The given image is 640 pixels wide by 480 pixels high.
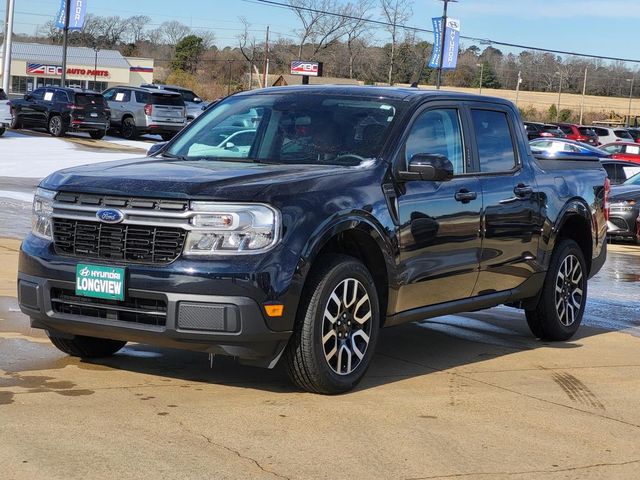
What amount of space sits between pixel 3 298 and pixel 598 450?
5.26 metres

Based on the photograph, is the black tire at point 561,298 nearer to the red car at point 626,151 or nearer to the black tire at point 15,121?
the red car at point 626,151

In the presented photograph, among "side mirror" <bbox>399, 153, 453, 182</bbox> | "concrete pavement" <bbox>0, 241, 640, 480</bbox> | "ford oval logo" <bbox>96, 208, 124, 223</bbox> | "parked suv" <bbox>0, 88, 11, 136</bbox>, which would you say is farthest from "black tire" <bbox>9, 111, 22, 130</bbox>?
"ford oval logo" <bbox>96, 208, 124, 223</bbox>

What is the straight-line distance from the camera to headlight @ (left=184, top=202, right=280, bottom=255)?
5.67 meters

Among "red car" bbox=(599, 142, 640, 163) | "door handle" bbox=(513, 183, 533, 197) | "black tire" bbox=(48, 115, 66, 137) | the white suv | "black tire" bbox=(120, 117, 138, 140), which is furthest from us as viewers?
the white suv

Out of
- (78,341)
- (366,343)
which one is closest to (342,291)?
(366,343)

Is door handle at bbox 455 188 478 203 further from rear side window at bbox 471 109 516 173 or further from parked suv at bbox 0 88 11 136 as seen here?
parked suv at bbox 0 88 11 136

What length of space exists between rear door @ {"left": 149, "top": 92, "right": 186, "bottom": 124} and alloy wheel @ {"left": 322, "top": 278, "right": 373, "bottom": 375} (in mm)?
31687

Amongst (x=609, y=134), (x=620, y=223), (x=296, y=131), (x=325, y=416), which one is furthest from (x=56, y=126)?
(x=325, y=416)

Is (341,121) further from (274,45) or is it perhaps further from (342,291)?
(274,45)

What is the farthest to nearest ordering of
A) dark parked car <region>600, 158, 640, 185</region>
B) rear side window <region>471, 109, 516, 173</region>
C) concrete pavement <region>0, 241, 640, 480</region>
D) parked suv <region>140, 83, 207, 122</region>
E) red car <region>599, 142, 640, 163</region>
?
parked suv <region>140, 83, 207, 122</region>, red car <region>599, 142, 640, 163</region>, dark parked car <region>600, 158, 640, 185</region>, rear side window <region>471, 109, 516, 173</region>, concrete pavement <region>0, 241, 640, 480</region>

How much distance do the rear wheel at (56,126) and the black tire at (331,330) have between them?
3079 centimetres

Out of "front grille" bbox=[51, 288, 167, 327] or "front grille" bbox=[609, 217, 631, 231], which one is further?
"front grille" bbox=[609, 217, 631, 231]

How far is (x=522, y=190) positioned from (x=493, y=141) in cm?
41

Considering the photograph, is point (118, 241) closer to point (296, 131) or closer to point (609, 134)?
point (296, 131)
